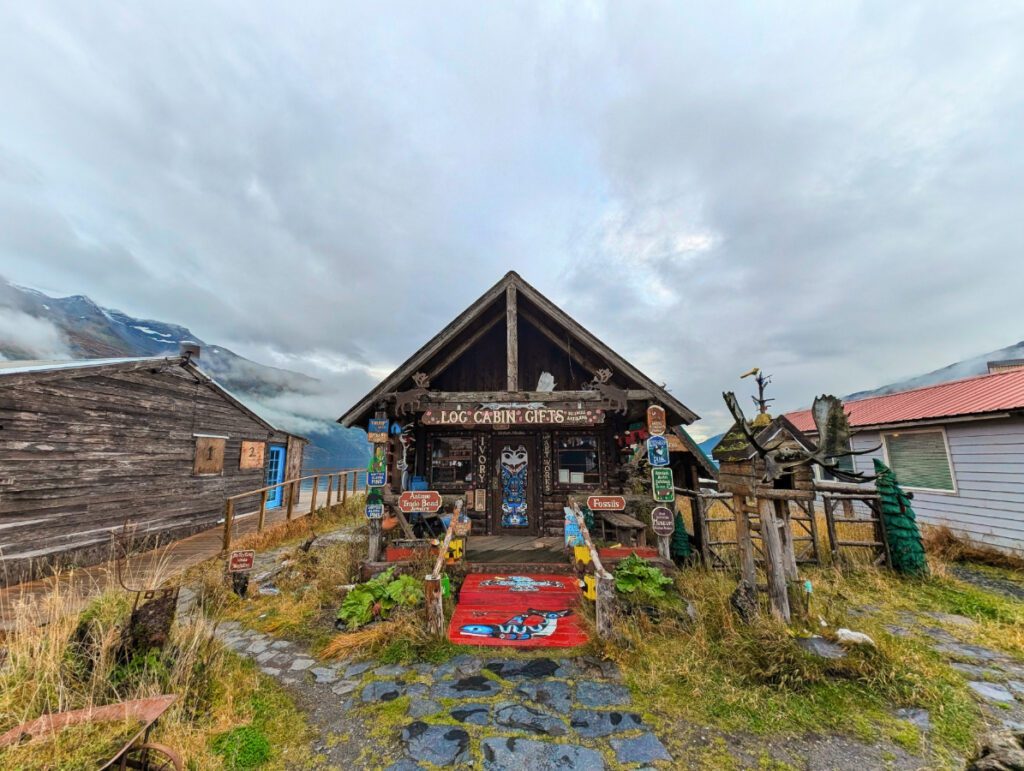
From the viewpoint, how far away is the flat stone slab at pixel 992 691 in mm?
3873

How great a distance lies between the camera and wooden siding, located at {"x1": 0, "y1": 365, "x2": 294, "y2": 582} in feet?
25.6

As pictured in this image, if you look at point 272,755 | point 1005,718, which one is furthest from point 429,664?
point 1005,718

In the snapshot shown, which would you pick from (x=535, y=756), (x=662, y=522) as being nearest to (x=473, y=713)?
(x=535, y=756)

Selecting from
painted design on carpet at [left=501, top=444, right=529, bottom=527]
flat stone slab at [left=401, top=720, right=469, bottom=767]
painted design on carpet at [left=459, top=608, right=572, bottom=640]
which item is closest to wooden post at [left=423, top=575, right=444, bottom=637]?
painted design on carpet at [left=459, top=608, right=572, bottom=640]

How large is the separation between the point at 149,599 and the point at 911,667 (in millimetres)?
8033

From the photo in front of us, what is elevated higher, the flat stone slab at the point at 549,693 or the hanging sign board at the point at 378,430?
the hanging sign board at the point at 378,430

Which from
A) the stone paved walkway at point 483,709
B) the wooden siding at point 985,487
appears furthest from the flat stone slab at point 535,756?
the wooden siding at point 985,487

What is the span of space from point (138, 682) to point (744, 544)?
6876 millimetres

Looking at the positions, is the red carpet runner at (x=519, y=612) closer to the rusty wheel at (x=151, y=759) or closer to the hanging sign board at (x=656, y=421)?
the rusty wheel at (x=151, y=759)

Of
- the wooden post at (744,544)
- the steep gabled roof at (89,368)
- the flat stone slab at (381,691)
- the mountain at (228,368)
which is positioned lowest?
the flat stone slab at (381,691)

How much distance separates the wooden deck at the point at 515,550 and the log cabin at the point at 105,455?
6883mm

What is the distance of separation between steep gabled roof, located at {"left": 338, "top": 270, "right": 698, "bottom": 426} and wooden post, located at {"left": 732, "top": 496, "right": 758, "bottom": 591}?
109 inches

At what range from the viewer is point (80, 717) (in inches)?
108

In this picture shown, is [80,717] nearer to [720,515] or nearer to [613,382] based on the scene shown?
[613,382]
